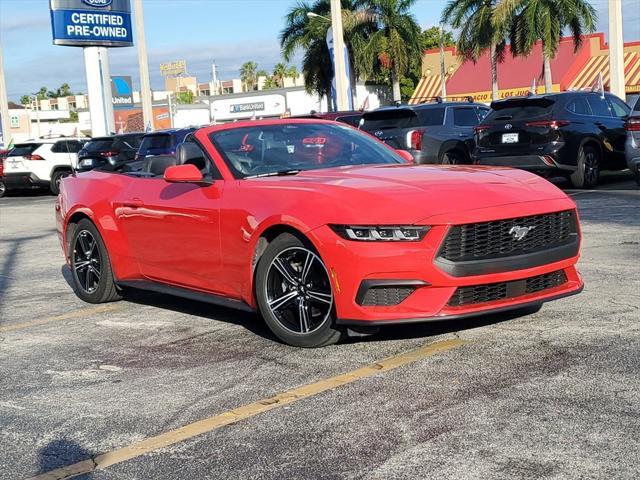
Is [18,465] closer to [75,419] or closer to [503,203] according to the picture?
[75,419]

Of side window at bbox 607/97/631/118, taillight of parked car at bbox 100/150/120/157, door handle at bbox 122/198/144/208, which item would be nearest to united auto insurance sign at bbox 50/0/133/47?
taillight of parked car at bbox 100/150/120/157

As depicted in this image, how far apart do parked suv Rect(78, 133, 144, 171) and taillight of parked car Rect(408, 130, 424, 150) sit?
30.8 feet

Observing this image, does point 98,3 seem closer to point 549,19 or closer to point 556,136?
point 549,19

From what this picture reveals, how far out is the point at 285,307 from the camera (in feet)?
19.4

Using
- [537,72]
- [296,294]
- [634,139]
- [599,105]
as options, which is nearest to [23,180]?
[599,105]

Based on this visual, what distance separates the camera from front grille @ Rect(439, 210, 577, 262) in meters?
5.35

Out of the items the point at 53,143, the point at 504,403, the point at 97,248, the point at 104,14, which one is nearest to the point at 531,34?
the point at 104,14

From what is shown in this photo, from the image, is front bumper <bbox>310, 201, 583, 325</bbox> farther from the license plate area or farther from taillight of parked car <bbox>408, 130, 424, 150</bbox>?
taillight of parked car <bbox>408, 130, 424, 150</bbox>

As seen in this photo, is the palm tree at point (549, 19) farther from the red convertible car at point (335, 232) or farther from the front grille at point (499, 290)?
the front grille at point (499, 290)

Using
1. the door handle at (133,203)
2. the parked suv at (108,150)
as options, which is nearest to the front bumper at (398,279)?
the door handle at (133,203)

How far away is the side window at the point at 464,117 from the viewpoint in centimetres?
1800

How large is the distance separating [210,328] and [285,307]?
1026mm

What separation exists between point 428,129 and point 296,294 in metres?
12.0

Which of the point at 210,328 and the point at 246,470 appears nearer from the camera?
the point at 246,470
